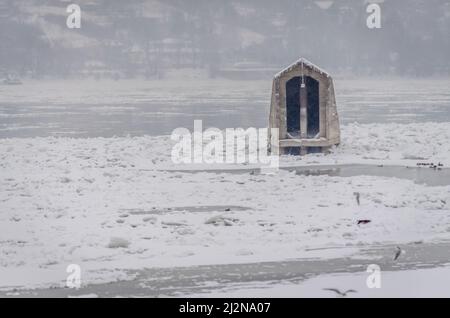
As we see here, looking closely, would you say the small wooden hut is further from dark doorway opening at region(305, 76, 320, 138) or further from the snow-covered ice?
the snow-covered ice

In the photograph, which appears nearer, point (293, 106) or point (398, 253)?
point (398, 253)

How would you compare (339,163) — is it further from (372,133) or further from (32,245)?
(32,245)

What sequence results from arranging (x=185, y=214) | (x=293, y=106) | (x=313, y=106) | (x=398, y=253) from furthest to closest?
(x=293, y=106) → (x=313, y=106) → (x=185, y=214) → (x=398, y=253)

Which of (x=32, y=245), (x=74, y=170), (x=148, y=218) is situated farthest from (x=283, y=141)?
(x=32, y=245)

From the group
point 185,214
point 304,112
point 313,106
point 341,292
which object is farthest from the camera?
point 313,106

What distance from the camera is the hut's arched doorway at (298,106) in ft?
76.2

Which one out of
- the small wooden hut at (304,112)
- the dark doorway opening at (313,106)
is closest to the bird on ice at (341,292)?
the small wooden hut at (304,112)

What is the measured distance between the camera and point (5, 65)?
15512 cm

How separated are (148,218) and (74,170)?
7.14m

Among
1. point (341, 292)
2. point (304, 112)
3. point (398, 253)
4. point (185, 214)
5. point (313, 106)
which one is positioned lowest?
point (341, 292)

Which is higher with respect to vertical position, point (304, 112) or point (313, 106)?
point (313, 106)

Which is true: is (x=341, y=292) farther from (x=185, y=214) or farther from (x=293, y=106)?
(x=293, y=106)

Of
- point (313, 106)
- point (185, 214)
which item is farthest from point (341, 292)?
point (313, 106)

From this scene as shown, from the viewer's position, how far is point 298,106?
23.4 m
